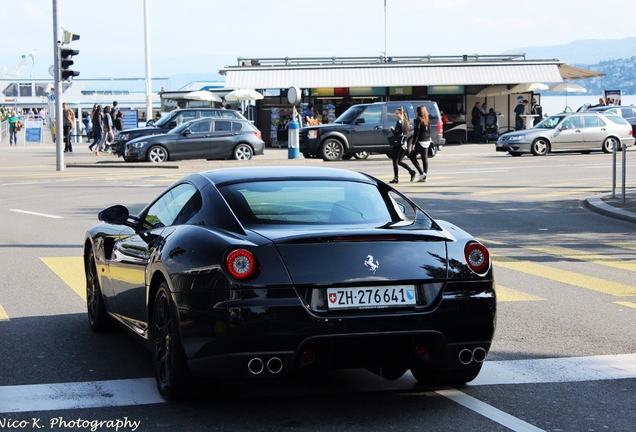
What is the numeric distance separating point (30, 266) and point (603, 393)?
24.1 feet

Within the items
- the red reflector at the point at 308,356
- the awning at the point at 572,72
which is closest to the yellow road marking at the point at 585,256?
the red reflector at the point at 308,356

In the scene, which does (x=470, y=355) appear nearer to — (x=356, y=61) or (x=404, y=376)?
(x=404, y=376)

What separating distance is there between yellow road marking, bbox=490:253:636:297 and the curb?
15.9 feet

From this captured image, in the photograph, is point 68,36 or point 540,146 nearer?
point 68,36

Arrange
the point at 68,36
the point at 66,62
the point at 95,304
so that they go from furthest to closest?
the point at 68,36 → the point at 66,62 → the point at 95,304

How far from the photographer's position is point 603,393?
558 centimetres

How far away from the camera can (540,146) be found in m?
33.5

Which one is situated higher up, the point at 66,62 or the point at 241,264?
the point at 66,62

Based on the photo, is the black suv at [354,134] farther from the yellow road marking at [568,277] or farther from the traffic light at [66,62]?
the yellow road marking at [568,277]

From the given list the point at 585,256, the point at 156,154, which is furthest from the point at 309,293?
the point at 156,154

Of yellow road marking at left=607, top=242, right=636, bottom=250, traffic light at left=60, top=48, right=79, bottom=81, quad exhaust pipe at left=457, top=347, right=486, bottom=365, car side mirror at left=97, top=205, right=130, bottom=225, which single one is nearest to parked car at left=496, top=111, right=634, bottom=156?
traffic light at left=60, top=48, right=79, bottom=81

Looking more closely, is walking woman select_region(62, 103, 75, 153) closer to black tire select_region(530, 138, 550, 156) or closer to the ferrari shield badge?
black tire select_region(530, 138, 550, 156)

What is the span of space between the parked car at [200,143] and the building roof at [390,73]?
12.9 meters

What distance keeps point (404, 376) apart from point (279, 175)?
1.48 metres
